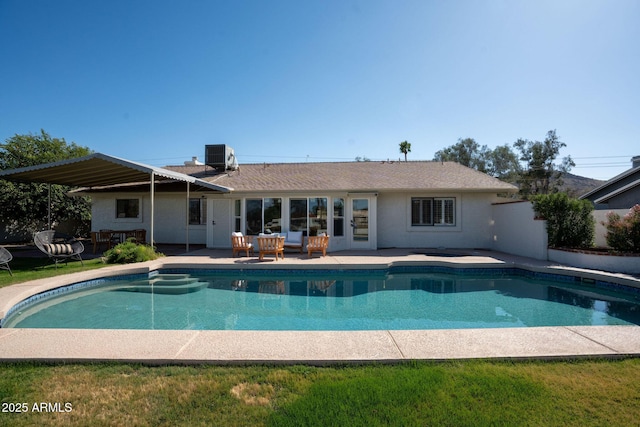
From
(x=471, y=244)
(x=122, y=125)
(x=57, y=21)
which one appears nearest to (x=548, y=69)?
(x=471, y=244)

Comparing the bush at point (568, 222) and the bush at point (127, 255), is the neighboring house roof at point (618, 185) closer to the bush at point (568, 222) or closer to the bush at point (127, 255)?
the bush at point (568, 222)

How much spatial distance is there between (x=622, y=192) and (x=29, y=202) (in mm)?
34263

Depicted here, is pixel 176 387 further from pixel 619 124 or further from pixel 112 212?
pixel 619 124

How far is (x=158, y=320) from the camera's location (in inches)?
247

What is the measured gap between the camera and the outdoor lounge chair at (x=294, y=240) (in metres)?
13.0

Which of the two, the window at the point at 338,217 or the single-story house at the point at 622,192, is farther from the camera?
the single-story house at the point at 622,192

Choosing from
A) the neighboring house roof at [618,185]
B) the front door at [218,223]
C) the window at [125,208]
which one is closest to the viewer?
the front door at [218,223]

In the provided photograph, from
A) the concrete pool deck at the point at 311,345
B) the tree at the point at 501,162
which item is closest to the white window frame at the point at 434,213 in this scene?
the concrete pool deck at the point at 311,345

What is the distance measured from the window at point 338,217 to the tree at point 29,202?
17196 mm

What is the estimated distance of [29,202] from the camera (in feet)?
59.4

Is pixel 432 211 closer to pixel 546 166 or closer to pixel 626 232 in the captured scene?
pixel 626 232

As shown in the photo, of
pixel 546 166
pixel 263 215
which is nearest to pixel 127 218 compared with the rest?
pixel 263 215

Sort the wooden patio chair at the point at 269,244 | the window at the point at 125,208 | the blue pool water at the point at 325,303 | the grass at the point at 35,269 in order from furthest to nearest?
the window at the point at 125,208 → the wooden patio chair at the point at 269,244 → the grass at the point at 35,269 → the blue pool water at the point at 325,303

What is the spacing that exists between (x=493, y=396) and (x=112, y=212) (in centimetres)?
1913
